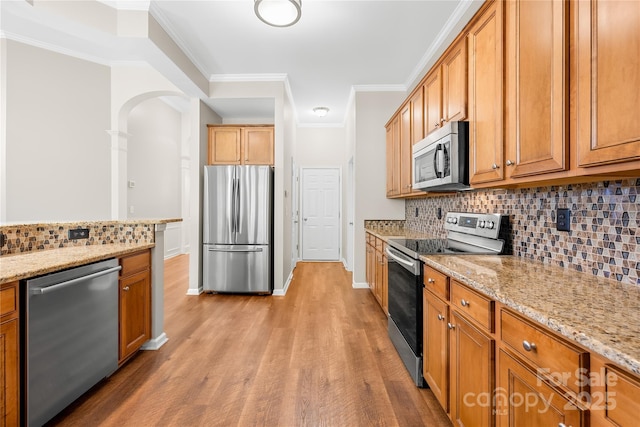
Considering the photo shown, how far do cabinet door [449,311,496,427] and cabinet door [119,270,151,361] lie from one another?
2160 mm

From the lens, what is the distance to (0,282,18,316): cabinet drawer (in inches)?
53.4

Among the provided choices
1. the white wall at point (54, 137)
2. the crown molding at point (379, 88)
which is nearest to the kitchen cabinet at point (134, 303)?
the white wall at point (54, 137)

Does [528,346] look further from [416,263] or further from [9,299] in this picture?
[9,299]

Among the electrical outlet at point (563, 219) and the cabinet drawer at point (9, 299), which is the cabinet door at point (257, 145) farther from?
the electrical outlet at point (563, 219)

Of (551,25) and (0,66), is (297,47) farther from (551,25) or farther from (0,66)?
(0,66)

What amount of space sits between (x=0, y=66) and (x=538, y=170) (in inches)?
206

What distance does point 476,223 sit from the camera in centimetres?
226

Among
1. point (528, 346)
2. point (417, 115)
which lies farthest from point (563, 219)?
point (417, 115)

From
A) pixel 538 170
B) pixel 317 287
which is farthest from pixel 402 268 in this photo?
pixel 317 287

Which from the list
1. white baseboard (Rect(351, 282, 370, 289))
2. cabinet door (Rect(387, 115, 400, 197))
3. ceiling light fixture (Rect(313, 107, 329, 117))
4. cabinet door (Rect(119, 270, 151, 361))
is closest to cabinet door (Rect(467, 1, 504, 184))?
cabinet door (Rect(387, 115, 400, 197))

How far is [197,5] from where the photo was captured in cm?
270

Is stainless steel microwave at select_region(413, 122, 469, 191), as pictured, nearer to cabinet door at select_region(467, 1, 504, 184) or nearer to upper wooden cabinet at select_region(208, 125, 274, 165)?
cabinet door at select_region(467, 1, 504, 184)

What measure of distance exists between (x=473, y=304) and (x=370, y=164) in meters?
3.34

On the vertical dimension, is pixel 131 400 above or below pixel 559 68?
below
